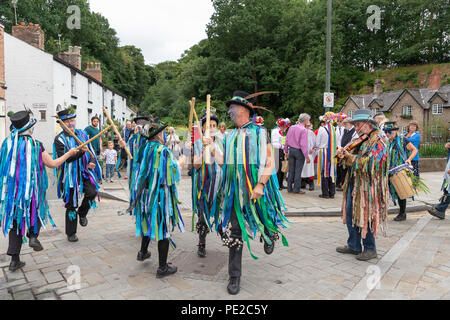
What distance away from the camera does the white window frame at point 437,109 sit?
1518 inches

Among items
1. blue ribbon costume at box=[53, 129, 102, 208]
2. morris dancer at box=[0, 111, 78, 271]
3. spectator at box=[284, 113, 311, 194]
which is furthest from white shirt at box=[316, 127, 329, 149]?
morris dancer at box=[0, 111, 78, 271]

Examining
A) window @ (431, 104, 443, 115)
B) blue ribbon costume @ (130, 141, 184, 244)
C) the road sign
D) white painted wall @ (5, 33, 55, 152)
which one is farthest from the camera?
window @ (431, 104, 443, 115)

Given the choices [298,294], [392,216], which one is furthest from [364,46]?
[298,294]

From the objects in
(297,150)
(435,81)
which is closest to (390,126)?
(297,150)

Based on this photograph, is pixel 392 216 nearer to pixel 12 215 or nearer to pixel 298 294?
pixel 298 294

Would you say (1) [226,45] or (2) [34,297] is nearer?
(2) [34,297]

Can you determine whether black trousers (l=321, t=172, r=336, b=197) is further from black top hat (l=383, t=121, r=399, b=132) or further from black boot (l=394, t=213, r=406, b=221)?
black top hat (l=383, t=121, r=399, b=132)

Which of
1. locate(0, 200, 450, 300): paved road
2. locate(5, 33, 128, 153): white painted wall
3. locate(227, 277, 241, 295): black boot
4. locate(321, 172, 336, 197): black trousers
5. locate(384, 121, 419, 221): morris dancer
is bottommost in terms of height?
locate(0, 200, 450, 300): paved road

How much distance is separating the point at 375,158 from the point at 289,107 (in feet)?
114

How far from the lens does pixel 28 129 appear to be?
4.00 metres

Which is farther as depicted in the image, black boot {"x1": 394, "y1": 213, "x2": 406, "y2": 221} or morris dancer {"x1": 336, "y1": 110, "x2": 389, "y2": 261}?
black boot {"x1": 394, "y1": 213, "x2": 406, "y2": 221}

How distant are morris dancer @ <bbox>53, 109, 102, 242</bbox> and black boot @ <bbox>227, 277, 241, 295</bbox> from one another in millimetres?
2696

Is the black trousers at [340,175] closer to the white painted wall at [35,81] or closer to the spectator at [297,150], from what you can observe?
the spectator at [297,150]

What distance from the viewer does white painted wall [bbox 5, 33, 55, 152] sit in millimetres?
17906
